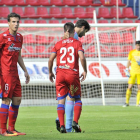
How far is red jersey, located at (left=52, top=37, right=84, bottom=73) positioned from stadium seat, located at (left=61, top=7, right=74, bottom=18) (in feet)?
39.4

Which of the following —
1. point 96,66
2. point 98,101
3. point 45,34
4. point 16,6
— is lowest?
point 98,101

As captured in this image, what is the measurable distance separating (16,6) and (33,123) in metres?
11.3

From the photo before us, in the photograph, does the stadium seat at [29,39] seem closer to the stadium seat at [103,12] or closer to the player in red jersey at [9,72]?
the stadium seat at [103,12]

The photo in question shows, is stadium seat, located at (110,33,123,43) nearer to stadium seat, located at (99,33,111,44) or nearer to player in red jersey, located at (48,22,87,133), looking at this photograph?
stadium seat, located at (99,33,111,44)

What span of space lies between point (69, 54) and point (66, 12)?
1255 centimetres

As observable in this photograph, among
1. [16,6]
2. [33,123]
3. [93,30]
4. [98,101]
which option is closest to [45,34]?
[93,30]

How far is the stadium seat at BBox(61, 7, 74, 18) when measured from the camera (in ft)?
58.7

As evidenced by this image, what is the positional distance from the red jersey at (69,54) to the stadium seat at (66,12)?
12008mm

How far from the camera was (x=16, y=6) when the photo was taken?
717 inches

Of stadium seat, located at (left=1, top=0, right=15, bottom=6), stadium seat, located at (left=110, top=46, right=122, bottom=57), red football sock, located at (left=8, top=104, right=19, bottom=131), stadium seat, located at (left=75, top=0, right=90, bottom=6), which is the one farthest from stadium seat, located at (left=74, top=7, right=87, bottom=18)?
red football sock, located at (left=8, top=104, right=19, bottom=131)

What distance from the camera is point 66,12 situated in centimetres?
1823

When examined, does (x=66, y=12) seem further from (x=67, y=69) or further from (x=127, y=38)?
(x=67, y=69)

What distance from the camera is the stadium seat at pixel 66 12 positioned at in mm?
17884

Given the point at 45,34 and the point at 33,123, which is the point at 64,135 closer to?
the point at 33,123
